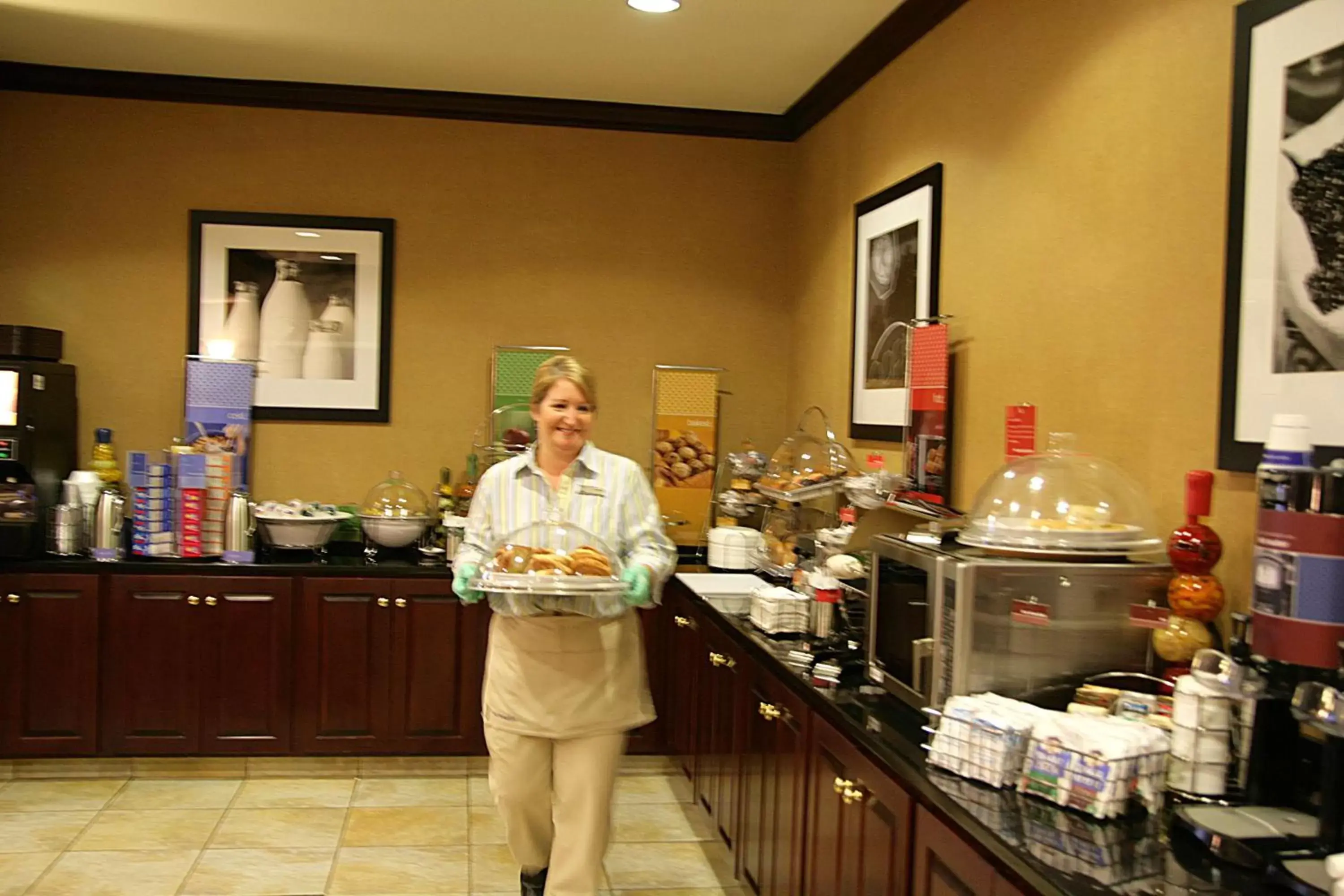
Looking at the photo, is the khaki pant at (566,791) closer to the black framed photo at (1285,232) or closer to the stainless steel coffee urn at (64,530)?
the black framed photo at (1285,232)

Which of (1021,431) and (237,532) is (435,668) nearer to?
(237,532)

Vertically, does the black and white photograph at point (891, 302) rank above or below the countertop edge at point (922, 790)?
above

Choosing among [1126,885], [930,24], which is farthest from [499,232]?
[1126,885]

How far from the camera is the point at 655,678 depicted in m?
4.83

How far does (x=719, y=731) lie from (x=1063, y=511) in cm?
162

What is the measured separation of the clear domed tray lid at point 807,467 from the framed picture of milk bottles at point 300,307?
6.17ft

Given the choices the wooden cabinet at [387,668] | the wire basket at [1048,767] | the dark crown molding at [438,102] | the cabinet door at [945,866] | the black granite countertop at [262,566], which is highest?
the dark crown molding at [438,102]

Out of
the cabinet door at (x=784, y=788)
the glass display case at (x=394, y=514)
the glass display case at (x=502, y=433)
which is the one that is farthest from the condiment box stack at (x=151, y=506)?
the cabinet door at (x=784, y=788)

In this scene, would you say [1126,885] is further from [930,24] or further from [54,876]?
[54,876]

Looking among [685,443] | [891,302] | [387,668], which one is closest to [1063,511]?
[891,302]

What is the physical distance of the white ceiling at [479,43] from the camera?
13.0 ft

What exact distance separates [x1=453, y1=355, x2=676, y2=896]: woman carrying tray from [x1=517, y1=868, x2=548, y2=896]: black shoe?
9 cm

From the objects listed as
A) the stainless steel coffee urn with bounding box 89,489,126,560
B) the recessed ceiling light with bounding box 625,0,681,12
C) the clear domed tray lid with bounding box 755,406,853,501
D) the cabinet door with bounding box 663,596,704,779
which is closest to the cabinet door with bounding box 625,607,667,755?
the cabinet door with bounding box 663,596,704,779

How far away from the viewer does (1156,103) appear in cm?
246
